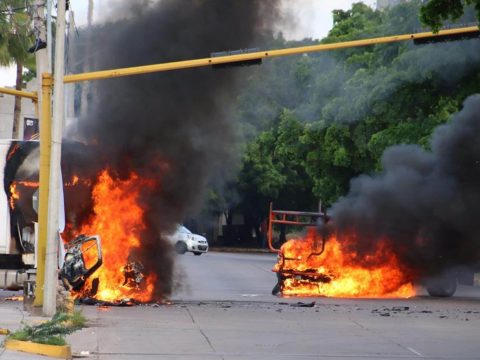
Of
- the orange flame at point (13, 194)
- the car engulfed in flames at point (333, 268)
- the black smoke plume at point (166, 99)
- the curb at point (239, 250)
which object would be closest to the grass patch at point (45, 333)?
the orange flame at point (13, 194)

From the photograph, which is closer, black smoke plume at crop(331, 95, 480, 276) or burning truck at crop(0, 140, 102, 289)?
burning truck at crop(0, 140, 102, 289)

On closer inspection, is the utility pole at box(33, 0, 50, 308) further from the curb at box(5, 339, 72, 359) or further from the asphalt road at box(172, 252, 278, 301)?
the curb at box(5, 339, 72, 359)

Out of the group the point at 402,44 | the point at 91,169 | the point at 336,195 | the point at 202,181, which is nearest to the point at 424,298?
the point at 202,181

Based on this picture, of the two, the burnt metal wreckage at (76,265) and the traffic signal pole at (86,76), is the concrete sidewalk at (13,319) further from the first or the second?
the burnt metal wreckage at (76,265)

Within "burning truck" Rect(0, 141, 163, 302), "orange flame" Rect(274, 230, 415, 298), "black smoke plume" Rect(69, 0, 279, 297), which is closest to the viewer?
"burning truck" Rect(0, 141, 163, 302)

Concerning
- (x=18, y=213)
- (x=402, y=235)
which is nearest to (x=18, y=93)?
(x=18, y=213)

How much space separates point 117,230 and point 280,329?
608 cm

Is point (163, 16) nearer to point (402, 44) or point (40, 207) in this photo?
point (40, 207)

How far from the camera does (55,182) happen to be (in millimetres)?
17000

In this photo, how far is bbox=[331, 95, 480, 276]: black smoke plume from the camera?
2347cm

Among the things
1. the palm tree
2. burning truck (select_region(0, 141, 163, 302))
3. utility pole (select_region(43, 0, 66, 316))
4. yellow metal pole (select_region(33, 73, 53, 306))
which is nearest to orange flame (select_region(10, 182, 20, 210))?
burning truck (select_region(0, 141, 163, 302))

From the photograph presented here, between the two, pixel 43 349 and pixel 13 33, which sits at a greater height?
pixel 13 33

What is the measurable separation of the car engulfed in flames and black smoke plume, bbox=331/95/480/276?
0.84 ft

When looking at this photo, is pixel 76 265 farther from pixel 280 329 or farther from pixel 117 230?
pixel 280 329
